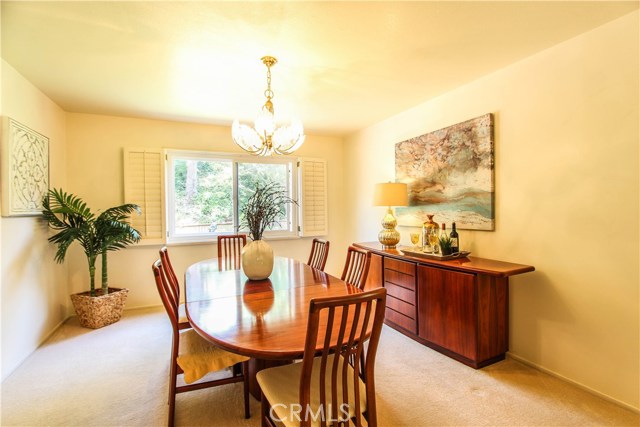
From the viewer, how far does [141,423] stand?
1.78 m

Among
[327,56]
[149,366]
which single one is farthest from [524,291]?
[149,366]

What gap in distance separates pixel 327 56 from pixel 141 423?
269 centimetres

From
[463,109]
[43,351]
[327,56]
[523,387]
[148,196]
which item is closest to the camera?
[523,387]

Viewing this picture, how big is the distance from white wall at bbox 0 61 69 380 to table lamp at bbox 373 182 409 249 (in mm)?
3234

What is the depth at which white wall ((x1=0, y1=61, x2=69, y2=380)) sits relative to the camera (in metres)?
2.32

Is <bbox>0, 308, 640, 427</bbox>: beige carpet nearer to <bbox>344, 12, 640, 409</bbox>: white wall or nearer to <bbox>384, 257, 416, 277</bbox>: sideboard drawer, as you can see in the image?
<bbox>344, 12, 640, 409</bbox>: white wall

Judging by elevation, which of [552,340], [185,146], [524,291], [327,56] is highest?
[327,56]

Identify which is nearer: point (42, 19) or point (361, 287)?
point (42, 19)

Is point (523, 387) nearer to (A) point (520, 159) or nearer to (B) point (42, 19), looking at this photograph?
(A) point (520, 159)

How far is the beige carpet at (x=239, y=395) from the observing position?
1.81m

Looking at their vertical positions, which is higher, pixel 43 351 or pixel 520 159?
pixel 520 159

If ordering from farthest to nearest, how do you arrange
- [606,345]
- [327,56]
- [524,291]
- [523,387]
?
[524,291]
[327,56]
[523,387]
[606,345]

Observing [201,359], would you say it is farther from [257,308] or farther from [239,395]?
[239,395]

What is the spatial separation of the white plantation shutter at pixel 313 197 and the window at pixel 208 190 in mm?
413
